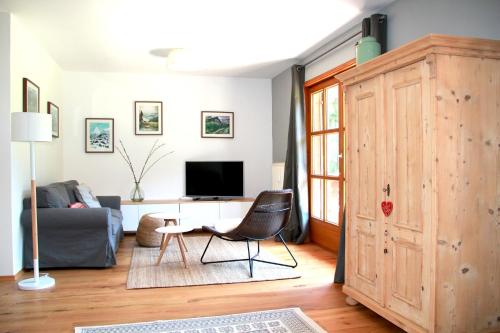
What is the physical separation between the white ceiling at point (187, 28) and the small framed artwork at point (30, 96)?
1.76 ft

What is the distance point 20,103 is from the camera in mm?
4016

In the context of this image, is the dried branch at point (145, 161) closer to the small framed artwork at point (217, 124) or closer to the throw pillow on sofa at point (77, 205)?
the small framed artwork at point (217, 124)

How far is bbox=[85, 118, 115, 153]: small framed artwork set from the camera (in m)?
6.19

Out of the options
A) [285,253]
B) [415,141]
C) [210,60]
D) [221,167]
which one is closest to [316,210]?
[285,253]

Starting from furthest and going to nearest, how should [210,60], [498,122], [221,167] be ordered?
1. [221,167]
2. [210,60]
3. [498,122]

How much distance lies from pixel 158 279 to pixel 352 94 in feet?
7.67

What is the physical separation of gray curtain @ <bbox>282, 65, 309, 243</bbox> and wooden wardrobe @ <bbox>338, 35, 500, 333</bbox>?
273cm

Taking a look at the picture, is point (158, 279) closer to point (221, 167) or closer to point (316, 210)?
point (316, 210)

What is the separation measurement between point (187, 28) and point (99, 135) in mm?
2789

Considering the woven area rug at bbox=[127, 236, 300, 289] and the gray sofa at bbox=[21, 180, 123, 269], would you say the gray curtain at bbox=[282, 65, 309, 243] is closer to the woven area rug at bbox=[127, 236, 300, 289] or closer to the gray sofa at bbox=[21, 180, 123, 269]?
the woven area rug at bbox=[127, 236, 300, 289]

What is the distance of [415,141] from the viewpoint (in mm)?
2414

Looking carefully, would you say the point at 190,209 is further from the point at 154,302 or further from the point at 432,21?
the point at 432,21

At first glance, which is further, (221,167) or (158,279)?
(221,167)

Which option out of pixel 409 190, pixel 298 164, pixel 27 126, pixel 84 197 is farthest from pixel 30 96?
pixel 409 190
